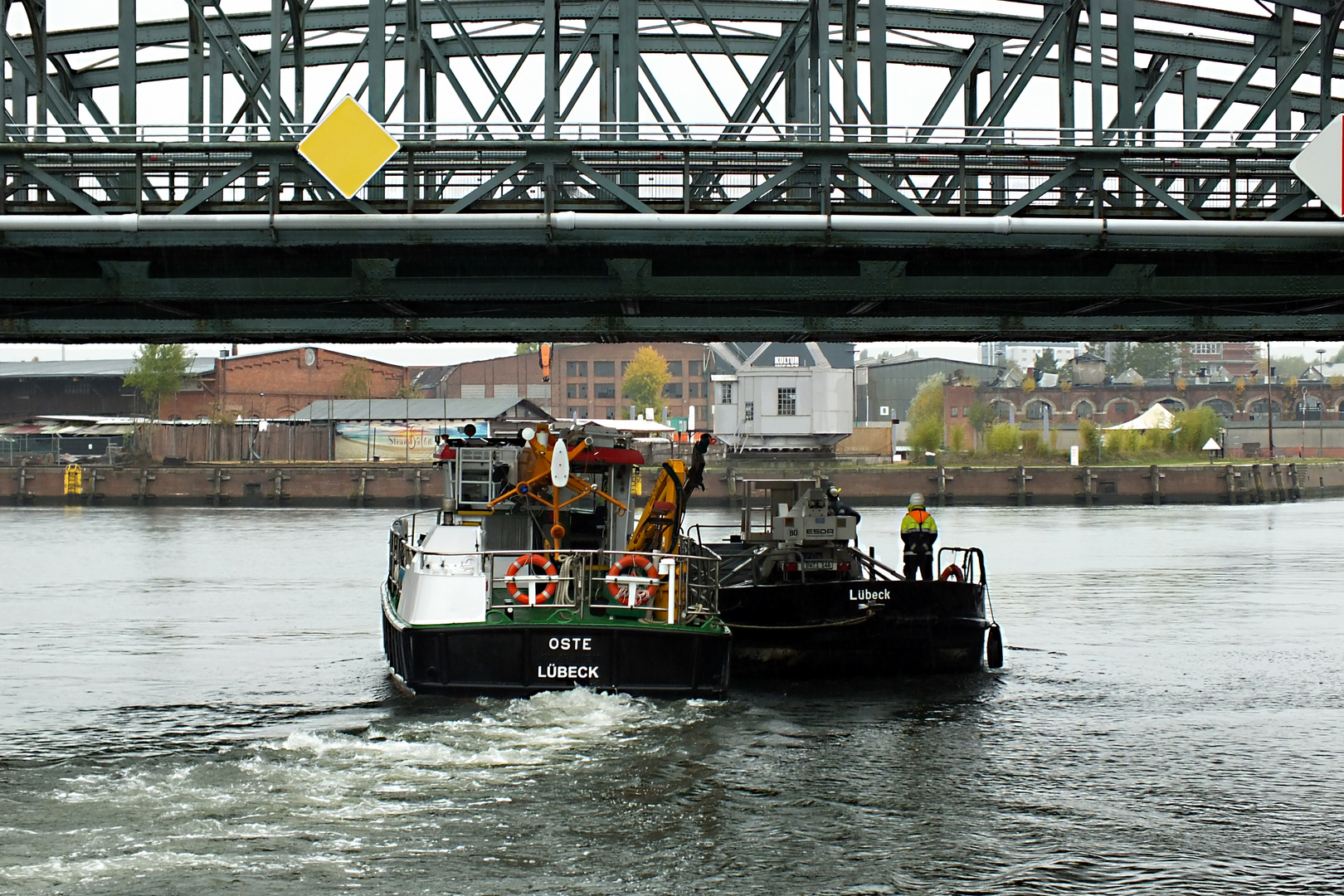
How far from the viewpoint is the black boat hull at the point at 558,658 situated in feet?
69.7

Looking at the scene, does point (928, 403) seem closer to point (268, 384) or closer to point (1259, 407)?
point (1259, 407)


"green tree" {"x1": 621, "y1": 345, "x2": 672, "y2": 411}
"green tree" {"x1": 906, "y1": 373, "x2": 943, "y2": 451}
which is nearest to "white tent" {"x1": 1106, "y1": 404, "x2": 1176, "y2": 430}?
"green tree" {"x1": 906, "y1": 373, "x2": 943, "y2": 451}

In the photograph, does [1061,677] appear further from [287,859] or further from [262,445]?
[262,445]

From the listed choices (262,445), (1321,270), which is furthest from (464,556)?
(262,445)

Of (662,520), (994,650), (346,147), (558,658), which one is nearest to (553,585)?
(558,658)

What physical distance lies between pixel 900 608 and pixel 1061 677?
3.34m

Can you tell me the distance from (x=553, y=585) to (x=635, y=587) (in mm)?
1325

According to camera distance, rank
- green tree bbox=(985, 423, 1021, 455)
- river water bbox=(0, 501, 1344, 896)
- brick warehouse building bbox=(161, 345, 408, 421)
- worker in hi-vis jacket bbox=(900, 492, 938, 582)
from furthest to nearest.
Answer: brick warehouse building bbox=(161, 345, 408, 421), green tree bbox=(985, 423, 1021, 455), worker in hi-vis jacket bbox=(900, 492, 938, 582), river water bbox=(0, 501, 1344, 896)

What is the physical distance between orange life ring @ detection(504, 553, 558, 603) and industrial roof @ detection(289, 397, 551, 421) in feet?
282

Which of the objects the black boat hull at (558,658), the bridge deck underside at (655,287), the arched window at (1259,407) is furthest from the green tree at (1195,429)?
the black boat hull at (558,658)

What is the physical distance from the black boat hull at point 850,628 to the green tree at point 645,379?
Result: 116340 millimetres

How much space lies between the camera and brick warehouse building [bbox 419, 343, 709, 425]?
152 meters

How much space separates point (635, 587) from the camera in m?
22.6

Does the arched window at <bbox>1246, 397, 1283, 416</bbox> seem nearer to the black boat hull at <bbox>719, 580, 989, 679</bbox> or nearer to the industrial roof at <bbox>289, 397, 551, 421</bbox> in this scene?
the industrial roof at <bbox>289, 397, 551, 421</bbox>
